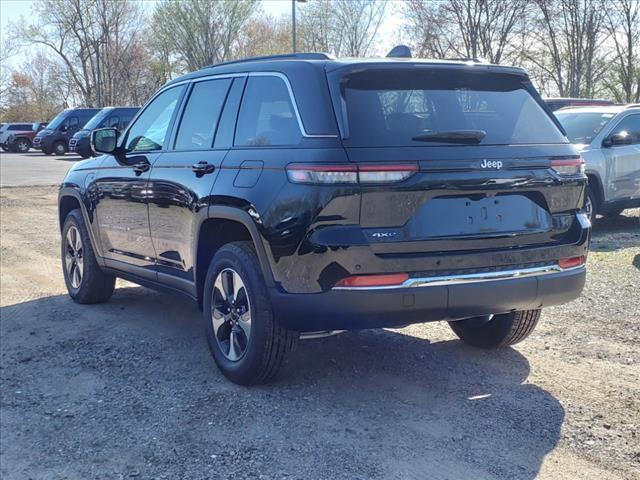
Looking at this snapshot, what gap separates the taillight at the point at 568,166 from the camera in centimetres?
415

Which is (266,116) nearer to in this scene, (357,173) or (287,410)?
(357,173)

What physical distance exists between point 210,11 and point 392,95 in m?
45.1

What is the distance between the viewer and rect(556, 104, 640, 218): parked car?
9750mm

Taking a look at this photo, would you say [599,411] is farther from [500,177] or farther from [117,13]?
[117,13]

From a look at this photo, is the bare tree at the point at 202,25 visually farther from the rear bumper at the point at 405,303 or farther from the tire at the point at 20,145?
the rear bumper at the point at 405,303

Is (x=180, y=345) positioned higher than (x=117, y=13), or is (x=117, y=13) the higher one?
(x=117, y=13)

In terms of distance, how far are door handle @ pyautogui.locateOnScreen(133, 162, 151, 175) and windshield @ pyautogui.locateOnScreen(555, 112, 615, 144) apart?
6.53m

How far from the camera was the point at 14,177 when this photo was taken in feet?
69.6

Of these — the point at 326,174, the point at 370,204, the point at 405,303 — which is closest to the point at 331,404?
the point at 405,303

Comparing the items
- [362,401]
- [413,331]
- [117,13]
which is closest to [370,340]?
[413,331]

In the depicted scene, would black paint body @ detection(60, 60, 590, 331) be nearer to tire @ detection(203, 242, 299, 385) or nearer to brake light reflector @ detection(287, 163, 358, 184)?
brake light reflector @ detection(287, 163, 358, 184)

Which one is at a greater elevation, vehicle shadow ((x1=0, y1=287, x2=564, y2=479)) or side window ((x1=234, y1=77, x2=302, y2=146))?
side window ((x1=234, y1=77, x2=302, y2=146))

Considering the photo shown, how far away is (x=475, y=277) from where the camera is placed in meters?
3.87

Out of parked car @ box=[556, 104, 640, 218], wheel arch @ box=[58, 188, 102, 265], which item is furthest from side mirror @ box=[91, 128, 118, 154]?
parked car @ box=[556, 104, 640, 218]
